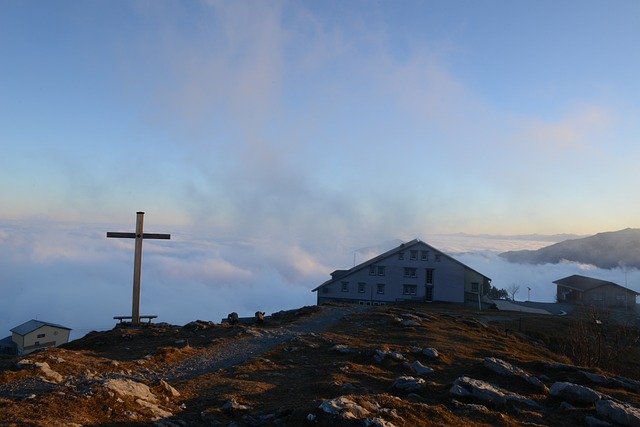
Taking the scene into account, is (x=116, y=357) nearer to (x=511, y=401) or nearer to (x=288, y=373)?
(x=288, y=373)

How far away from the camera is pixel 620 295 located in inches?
3174

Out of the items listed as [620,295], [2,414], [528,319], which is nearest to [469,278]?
[528,319]

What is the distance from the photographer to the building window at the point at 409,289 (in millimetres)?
66438

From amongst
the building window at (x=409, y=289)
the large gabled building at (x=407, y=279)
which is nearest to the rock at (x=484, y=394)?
the large gabled building at (x=407, y=279)

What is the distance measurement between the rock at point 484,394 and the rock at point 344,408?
4.61m

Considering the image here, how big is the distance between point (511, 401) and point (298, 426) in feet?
24.4

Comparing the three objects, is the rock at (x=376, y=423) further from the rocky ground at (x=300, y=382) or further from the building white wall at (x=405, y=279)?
the building white wall at (x=405, y=279)

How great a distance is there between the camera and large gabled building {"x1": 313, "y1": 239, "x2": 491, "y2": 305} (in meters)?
66.2

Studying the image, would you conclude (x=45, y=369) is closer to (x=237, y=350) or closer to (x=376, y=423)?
(x=237, y=350)

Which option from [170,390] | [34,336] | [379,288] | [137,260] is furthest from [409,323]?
[34,336]

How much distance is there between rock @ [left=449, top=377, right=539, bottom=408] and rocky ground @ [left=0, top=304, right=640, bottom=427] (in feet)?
0.12

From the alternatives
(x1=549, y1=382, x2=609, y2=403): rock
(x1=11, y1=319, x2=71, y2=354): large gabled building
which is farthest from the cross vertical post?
(x1=11, y1=319, x2=71, y2=354): large gabled building

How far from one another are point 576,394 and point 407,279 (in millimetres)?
52747

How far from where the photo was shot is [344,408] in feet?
33.7
